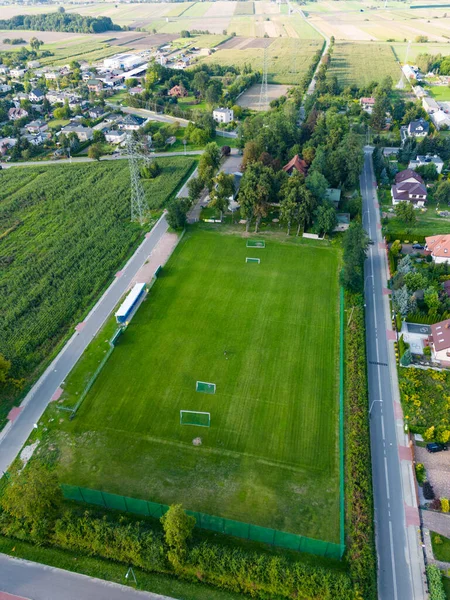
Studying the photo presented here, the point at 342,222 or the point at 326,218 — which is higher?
the point at 326,218

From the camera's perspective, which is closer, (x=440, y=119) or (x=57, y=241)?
(x=57, y=241)

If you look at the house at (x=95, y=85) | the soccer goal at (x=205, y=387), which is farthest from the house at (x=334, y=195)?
the house at (x=95, y=85)

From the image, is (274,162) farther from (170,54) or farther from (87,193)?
(170,54)

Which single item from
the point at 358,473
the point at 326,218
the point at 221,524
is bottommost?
the point at 221,524

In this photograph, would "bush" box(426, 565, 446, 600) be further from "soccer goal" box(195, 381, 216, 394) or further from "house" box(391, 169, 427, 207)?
"house" box(391, 169, 427, 207)

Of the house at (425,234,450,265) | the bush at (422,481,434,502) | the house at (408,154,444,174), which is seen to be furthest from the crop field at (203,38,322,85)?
the bush at (422,481,434,502)

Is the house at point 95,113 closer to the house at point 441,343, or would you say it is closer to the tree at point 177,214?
the tree at point 177,214

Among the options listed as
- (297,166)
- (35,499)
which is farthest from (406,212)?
(35,499)

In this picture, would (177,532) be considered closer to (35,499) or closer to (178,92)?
(35,499)
